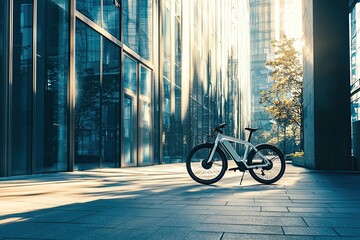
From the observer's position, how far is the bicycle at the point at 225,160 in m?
8.43

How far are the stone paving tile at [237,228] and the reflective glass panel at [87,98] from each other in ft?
28.8

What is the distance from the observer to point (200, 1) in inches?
1201

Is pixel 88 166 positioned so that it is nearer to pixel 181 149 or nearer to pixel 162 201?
pixel 162 201

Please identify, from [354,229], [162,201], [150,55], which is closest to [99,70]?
[150,55]

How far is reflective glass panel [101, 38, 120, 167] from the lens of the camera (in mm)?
14414

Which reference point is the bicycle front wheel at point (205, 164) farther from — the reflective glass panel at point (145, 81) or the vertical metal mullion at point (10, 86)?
the reflective glass panel at point (145, 81)

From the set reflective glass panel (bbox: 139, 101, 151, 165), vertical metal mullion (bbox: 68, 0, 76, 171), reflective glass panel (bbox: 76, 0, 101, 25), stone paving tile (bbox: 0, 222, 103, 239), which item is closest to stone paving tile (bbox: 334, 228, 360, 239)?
stone paving tile (bbox: 0, 222, 103, 239)

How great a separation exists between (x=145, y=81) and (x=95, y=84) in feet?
17.3

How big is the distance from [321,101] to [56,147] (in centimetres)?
723

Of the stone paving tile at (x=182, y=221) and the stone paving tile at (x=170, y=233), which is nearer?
the stone paving tile at (x=170, y=233)

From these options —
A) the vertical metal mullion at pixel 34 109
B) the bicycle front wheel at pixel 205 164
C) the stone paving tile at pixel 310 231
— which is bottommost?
the stone paving tile at pixel 310 231

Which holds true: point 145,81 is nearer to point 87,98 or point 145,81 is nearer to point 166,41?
point 166,41

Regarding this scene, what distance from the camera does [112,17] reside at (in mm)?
15188

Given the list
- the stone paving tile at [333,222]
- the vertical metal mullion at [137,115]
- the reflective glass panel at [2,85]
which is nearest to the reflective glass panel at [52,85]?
the reflective glass panel at [2,85]
